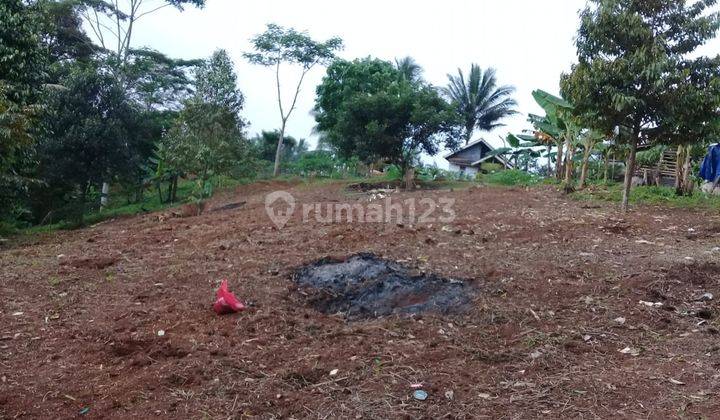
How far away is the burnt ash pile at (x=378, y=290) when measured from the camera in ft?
13.6

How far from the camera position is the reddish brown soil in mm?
2771

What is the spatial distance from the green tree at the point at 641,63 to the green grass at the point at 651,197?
1.68 m

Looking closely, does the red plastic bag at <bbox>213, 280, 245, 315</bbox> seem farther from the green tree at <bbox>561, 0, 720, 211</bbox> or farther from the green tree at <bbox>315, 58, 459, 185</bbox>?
the green tree at <bbox>315, 58, 459, 185</bbox>

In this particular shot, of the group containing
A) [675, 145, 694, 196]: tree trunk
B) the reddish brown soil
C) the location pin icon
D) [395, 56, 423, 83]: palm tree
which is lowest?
the reddish brown soil

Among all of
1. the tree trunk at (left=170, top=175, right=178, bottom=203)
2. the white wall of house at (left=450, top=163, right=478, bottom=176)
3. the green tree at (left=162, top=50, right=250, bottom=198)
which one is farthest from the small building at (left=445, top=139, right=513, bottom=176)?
the green tree at (left=162, top=50, right=250, bottom=198)

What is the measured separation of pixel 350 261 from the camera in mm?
5207

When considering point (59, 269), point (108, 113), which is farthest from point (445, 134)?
point (59, 269)

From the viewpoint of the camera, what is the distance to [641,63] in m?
7.52

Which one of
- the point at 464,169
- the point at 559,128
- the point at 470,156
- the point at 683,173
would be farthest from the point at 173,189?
the point at 470,156

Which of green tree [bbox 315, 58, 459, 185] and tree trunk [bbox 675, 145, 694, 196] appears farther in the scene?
green tree [bbox 315, 58, 459, 185]

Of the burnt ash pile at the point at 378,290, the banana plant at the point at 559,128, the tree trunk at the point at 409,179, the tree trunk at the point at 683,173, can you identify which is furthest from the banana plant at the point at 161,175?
the tree trunk at the point at 683,173

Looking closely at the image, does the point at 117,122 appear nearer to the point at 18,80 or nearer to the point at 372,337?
the point at 18,80

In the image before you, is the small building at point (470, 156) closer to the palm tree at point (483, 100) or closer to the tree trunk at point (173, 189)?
the palm tree at point (483, 100)

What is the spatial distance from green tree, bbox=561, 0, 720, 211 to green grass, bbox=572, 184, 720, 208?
1680mm
